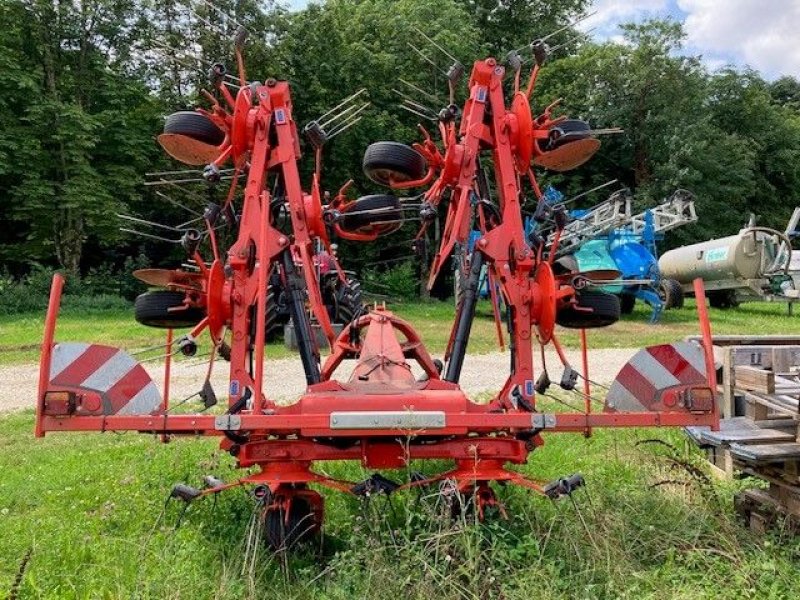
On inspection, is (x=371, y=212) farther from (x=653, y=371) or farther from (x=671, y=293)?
(x=671, y=293)

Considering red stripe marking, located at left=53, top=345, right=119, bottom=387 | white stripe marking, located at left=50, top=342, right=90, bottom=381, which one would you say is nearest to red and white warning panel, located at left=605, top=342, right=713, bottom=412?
red stripe marking, located at left=53, top=345, right=119, bottom=387

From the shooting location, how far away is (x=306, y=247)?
504 cm

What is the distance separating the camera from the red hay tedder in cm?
385

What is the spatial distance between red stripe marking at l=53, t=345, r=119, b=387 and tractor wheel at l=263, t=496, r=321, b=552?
1197mm

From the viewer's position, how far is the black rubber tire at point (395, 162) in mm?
5180

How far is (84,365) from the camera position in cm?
397

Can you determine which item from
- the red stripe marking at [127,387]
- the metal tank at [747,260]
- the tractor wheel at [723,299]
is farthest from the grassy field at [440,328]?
the red stripe marking at [127,387]

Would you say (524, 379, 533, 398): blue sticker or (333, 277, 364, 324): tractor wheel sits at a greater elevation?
(333, 277, 364, 324): tractor wheel

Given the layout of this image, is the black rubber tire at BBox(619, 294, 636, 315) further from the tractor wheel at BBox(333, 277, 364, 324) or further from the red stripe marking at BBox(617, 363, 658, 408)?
the red stripe marking at BBox(617, 363, 658, 408)

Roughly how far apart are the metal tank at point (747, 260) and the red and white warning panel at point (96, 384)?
18195 millimetres

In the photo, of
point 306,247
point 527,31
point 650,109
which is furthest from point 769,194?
point 306,247

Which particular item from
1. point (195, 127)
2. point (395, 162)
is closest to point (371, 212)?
point (395, 162)

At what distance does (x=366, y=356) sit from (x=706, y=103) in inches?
1174

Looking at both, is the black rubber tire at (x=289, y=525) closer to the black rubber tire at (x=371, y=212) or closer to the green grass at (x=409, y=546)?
the green grass at (x=409, y=546)
